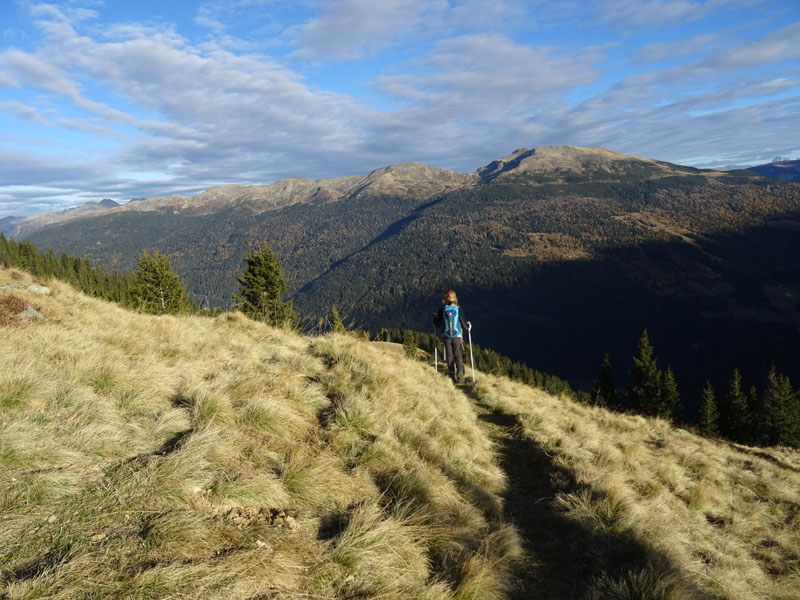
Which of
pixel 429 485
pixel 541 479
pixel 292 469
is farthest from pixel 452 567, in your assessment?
pixel 541 479

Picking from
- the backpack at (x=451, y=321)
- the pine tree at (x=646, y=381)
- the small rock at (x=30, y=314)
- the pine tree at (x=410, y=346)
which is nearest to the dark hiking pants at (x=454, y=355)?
the backpack at (x=451, y=321)

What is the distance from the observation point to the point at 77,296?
1450 cm

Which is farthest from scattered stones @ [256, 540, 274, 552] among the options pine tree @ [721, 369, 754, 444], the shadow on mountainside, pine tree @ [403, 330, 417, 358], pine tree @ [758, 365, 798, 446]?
pine tree @ [721, 369, 754, 444]

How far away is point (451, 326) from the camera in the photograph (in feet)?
40.2

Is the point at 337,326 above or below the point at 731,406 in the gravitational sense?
above

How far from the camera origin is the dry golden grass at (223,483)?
120 inches

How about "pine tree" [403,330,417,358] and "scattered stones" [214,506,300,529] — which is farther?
"pine tree" [403,330,417,358]

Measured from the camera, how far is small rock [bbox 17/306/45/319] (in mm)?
9380

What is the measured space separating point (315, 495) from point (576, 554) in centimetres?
316

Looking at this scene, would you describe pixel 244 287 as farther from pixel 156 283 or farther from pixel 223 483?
pixel 223 483

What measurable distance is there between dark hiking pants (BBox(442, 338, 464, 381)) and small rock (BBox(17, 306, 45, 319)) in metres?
10.4

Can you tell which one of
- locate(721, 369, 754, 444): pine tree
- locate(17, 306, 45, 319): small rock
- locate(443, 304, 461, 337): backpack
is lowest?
locate(721, 369, 754, 444): pine tree

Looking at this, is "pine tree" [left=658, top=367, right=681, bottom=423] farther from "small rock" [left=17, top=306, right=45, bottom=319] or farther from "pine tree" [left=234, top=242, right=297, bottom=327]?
"small rock" [left=17, top=306, right=45, bottom=319]

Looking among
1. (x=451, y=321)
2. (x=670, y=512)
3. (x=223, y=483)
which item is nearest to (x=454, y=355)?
(x=451, y=321)
